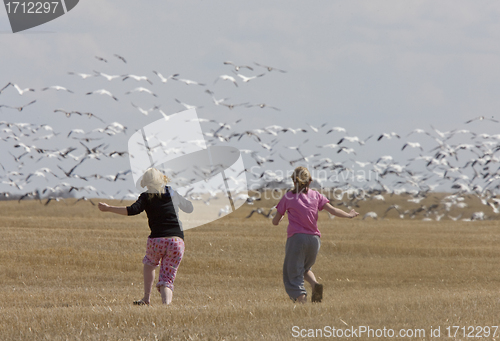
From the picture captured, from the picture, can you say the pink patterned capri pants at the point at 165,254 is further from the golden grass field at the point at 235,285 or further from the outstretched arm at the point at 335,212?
the outstretched arm at the point at 335,212

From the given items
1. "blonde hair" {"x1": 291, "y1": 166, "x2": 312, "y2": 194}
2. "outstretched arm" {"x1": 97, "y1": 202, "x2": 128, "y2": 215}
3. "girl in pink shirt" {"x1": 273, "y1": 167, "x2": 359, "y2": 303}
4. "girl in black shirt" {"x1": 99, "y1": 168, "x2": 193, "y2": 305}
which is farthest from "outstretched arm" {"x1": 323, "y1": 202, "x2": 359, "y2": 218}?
"outstretched arm" {"x1": 97, "y1": 202, "x2": 128, "y2": 215}

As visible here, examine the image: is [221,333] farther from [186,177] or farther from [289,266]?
[186,177]

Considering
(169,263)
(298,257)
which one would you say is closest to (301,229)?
(298,257)

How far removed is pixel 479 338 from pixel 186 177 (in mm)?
39846

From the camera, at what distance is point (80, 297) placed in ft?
36.6

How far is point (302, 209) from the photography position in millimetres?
8453

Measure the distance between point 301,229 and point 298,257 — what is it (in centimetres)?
39

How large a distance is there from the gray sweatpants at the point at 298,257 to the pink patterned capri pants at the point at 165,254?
151cm

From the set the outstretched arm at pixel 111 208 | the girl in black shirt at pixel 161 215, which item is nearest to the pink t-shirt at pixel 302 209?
the girl in black shirt at pixel 161 215

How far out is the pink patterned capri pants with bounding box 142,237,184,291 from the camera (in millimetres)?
8383

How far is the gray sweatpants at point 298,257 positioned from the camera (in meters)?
8.47

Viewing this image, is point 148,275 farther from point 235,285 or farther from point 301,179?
point 235,285

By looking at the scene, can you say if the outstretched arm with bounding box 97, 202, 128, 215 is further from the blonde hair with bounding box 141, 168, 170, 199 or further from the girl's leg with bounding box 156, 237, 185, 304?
the girl's leg with bounding box 156, 237, 185, 304

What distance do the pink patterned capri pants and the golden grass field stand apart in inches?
18.2
